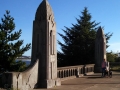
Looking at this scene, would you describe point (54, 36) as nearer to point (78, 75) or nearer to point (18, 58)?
point (78, 75)

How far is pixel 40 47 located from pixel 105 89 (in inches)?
162

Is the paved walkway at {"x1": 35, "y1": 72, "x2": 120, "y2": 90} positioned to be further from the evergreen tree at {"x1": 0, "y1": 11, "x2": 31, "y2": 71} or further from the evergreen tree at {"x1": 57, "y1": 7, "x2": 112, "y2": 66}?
the evergreen tree at {"x1": 57, "y1": 7, "x2": 112, "y2": 66}

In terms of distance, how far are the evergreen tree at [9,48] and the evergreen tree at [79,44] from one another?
423 inches

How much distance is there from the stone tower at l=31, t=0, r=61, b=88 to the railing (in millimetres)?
2382

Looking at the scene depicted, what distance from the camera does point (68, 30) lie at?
31438 millimetres

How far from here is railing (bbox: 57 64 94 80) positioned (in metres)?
14.7

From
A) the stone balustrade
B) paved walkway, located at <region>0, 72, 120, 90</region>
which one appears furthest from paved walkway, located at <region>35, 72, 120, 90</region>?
the stone balustrade

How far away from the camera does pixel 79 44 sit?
29.5 meters

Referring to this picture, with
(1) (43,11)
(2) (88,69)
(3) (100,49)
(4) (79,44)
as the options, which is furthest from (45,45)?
(4) (79,44)

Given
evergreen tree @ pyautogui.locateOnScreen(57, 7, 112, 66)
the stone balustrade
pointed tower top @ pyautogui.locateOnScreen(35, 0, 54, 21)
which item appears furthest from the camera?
evergreen tree @ pyautogui.locateOnScreen(57, 7, 112, 66)

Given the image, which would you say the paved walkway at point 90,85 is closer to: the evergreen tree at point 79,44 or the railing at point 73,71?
the railing at point 73,71

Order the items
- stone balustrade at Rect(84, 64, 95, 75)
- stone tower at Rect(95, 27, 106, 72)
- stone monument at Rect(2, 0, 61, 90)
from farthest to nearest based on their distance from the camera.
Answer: stone tower at Rect(95, 27, 106, 72) < stone balustrade at Rect(84, 64, 95, 75) < stone monument at Rect(2, 0, 61, 90)

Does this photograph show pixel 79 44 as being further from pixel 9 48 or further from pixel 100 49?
pixel 9 48

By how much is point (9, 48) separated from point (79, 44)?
13.9 metres
